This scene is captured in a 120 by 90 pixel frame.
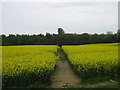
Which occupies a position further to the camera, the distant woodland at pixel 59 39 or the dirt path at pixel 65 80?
the distant woodland at pixel 59 39

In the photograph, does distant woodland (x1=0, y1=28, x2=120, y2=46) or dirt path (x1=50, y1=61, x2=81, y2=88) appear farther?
distant woodland (x1=0, y1=28, x2=120, y2=46)

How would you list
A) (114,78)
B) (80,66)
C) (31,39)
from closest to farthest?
1. (114,78)
2. (80,66)
3. (31,39)

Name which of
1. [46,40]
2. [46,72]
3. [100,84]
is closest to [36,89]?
[46,72]

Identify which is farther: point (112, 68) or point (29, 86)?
point (112, 68)

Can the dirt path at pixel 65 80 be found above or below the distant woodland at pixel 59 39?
below

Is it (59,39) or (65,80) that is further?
(59,39)

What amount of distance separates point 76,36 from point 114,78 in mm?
35818

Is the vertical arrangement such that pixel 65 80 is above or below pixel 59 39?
below

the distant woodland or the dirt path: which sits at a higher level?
the distant woodland

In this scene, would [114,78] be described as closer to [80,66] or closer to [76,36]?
[80,66]

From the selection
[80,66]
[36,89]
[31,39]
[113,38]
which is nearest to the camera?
[36,89]

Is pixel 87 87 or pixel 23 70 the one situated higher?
pixel 23 70

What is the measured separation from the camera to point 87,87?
6.55m

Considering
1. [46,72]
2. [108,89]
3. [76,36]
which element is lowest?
[108,89]
